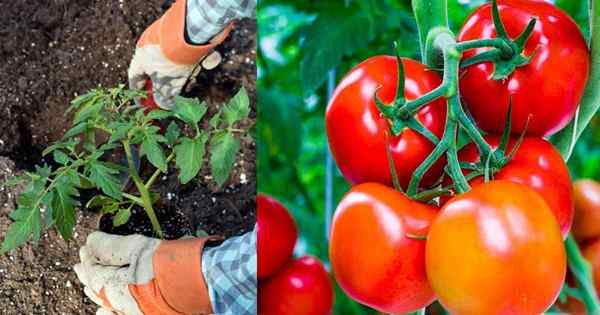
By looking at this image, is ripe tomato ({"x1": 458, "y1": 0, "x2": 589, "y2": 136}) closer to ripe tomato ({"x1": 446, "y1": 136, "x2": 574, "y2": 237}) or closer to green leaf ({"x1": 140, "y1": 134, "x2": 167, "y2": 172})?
ripe tomato ({"x1": 446, "y1": 136, "x2": 574, "y2": 237})

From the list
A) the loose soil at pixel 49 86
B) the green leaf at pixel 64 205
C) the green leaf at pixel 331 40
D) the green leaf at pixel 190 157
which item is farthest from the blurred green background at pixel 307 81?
the green leaf at pixel 64 205

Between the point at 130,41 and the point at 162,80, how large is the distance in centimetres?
10

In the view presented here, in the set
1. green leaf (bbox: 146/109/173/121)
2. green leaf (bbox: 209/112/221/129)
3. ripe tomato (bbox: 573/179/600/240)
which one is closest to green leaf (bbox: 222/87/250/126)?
green leaf (bbox: 209/112/221/129)

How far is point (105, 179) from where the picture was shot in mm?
1476

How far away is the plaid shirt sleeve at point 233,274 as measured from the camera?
1427 mm

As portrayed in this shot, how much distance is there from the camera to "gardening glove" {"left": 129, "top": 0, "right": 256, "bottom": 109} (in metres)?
1.45

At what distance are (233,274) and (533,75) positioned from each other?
678mm

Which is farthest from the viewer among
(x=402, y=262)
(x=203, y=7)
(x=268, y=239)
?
(x=203, y=7)

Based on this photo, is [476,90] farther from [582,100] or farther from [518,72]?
[582,100]

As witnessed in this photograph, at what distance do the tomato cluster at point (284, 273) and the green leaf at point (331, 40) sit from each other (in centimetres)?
21

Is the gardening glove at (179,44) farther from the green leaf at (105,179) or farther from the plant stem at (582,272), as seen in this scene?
the plant stem at (582,272)

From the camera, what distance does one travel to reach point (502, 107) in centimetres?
107

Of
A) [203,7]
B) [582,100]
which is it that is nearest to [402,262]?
[582,100]

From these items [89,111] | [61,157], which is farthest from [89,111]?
[61,157]
